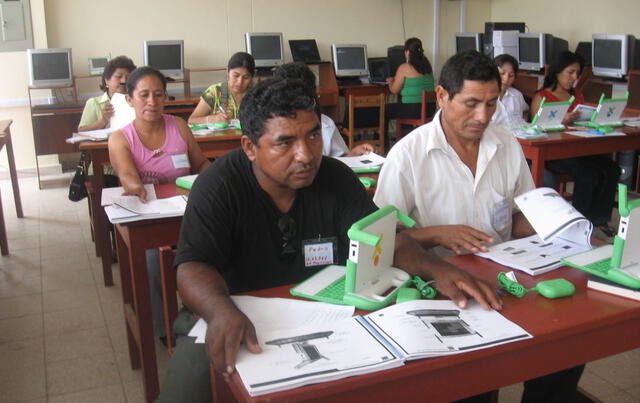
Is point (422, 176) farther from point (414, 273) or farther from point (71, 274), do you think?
point (71, 274)

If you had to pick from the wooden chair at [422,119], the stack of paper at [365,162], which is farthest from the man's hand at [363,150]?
the wooden chair at [422,119]

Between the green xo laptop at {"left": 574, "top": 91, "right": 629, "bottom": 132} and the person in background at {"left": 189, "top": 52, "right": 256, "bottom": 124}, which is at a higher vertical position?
the person in background at {"left": 189, "top": 52, "right": 256, "bottom": 124}

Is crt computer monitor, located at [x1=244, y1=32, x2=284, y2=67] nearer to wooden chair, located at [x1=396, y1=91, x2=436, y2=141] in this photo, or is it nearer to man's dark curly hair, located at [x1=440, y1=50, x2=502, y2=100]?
wooden chair, located at [x1=396, y1=91, x2=436, y2=141]

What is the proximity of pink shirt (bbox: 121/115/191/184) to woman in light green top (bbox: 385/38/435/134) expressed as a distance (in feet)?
13.2

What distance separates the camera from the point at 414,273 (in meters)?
1.56

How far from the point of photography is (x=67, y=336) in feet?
9.50

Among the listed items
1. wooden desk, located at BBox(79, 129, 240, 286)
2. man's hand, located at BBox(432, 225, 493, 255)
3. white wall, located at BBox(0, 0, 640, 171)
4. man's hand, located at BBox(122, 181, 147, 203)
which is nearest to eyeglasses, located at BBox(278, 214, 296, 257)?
man's hand, located at BBox(432, 225, 493, 255)

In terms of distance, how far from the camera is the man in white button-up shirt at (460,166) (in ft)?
6.73

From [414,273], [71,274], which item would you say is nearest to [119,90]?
[71,274]

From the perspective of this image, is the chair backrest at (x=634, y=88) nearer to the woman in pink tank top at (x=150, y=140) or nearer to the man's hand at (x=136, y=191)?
the woman in pink tank top at (x=150, y=140)

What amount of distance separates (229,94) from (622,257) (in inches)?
132

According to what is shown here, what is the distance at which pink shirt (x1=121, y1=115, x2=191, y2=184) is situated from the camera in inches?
115

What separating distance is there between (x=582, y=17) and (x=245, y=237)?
22.1ft

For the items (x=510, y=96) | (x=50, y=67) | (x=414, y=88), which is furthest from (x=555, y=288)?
(x=50, y=67)
